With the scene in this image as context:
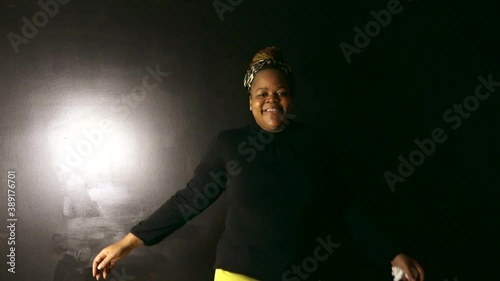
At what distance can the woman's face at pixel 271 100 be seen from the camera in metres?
1.25

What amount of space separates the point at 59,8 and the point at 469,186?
1.82 metres

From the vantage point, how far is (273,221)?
44.8 inches

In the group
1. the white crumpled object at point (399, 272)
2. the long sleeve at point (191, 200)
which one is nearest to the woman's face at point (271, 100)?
the long sleeve at point (191, 200)

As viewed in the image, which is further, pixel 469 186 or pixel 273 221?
pixel 469 186

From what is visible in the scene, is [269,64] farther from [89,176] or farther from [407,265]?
[89,176]

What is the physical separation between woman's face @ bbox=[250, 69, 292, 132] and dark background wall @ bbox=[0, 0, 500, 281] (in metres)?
0.42

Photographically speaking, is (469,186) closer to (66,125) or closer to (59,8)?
(66,125)

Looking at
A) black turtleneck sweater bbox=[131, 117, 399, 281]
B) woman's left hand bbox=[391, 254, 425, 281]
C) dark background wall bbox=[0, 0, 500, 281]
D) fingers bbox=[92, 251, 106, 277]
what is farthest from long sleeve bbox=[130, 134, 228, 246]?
woman's left hand bbox=[391, 254, 425, 281]

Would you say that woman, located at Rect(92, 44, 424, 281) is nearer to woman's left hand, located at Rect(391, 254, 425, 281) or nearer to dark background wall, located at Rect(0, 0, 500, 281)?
woman's left hand, located at Rect(391, 254, 425, 281)

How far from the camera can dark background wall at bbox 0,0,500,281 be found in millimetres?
1618

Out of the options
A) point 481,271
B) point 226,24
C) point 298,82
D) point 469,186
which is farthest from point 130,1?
point 481,271

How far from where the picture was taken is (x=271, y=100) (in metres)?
1.26

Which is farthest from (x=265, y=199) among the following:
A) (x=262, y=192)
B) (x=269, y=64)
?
(x=269, y=64)

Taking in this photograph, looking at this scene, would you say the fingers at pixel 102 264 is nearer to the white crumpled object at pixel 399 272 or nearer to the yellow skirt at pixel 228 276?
the yellow skirt at pixel 228 276
